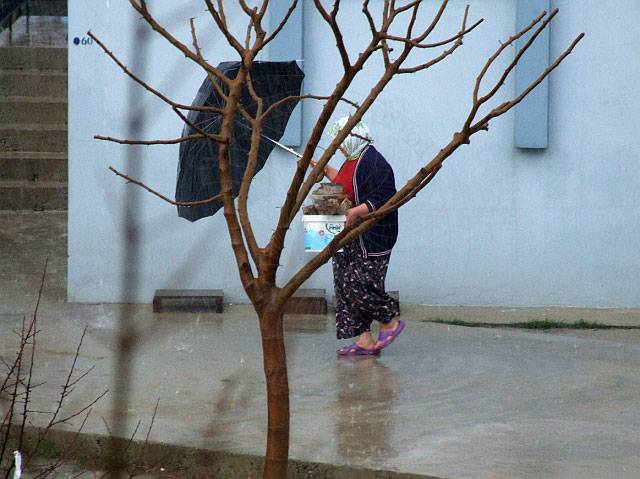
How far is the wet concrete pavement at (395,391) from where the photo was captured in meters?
5.22

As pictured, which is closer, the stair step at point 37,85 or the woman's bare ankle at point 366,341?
the woman's bare ankle at point 366,341

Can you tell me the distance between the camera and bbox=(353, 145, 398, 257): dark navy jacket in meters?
7.26

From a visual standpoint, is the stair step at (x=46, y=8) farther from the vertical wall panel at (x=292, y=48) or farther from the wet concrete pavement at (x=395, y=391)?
the wet concrete pavement at (x=395, y=391)

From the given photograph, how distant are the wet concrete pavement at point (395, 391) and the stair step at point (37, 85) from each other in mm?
7089

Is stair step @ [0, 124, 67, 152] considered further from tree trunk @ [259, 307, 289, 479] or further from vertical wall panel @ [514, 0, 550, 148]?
tree trunk @ [259, 307, 289, 479]

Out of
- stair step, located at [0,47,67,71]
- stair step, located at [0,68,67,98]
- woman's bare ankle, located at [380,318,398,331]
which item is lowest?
woman's bare ankle, located at [380,318,398,331]

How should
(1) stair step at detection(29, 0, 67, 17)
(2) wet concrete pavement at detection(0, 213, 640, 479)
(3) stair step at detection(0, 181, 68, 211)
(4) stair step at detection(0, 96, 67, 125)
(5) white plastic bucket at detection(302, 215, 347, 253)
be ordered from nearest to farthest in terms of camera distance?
(2) wet concrete pavement at detection(0, 213, 640, 479) → (5) white plastic bucket at detection(302, 215, 347, 253) → (3) stair step at detection(0, 181, 68, 211) → (4) stair step at detection(0, 96, 67, 125) → (1) stair step at detection(29, 0, 67, 17)

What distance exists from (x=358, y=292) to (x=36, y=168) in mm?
8947

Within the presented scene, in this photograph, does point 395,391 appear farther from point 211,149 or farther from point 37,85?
point 37,85

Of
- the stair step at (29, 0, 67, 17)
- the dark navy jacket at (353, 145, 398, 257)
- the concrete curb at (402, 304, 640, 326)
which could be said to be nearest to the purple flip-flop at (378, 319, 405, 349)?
the dark navy jacket at (353, 145, 398, 257)

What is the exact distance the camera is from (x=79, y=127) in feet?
32.0

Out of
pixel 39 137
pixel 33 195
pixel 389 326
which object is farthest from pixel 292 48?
pixel 39 137

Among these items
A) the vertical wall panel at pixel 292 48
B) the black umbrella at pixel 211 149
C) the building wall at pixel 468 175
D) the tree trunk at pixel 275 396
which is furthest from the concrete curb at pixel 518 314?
the tree trunk at pixel 275 396

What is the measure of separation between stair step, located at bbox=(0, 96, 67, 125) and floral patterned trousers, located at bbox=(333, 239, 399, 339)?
9207 millimetres
